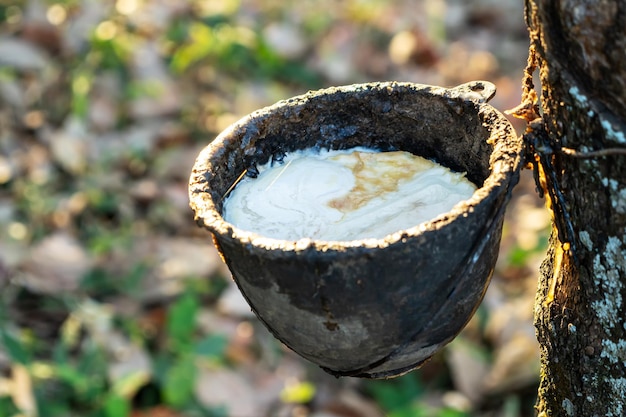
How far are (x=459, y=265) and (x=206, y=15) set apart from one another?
330 cm

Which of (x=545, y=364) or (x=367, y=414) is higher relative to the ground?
(x=545, y=364)

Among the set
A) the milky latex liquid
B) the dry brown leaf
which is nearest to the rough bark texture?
the milky latex liquid

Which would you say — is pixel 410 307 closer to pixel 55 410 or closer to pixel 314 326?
pixel 314 326

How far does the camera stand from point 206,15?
4.20m

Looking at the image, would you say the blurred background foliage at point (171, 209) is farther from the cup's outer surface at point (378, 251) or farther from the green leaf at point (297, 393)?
the cup's outer surface at point (378, 251)

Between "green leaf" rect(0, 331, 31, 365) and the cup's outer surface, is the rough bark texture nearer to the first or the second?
the cup's outer surface

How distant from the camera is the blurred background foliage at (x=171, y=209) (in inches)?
99.3

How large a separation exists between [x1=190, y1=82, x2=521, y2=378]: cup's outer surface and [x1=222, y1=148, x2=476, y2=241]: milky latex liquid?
0.04 metres

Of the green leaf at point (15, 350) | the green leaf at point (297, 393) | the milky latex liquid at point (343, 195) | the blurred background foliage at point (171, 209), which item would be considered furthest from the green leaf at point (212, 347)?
the milky latex liquid at point (343, 195)

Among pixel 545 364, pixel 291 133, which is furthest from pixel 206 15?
pixel 545 364

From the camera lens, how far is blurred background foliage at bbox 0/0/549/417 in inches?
99.3

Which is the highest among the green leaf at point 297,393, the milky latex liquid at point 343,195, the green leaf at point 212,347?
the milky latex liquid at point 343,195

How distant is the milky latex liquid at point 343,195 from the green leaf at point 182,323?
1.20 meters

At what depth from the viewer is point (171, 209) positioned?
316 centimetres
